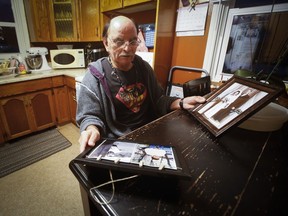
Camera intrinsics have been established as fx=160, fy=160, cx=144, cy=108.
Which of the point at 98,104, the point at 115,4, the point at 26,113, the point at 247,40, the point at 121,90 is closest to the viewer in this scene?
the point at 98,104

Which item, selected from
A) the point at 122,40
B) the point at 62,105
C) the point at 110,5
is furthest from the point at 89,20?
the point at 122,40

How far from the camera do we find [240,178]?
445 mm

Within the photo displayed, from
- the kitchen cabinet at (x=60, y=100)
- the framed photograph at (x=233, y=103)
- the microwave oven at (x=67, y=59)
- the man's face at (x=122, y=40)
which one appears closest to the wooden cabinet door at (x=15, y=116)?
the kitchen cabinet at (x=60, y=100)

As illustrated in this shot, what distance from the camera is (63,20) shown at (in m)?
2.27

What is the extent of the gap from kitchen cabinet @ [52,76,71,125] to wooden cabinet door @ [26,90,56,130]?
0.21 ft

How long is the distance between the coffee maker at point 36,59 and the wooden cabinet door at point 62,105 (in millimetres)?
381

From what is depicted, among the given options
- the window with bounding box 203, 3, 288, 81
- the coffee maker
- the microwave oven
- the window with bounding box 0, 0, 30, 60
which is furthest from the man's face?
the window with bounding box 0, 0, 30, 60

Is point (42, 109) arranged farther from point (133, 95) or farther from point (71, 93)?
point (133, 95)

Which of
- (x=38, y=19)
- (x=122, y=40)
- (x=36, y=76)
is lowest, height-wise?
(x=36, y=76)

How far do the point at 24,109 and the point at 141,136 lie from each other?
2.07 m

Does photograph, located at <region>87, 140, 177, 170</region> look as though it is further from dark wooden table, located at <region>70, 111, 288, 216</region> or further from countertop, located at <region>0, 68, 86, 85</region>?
countertop, located at <region>0, 68, 86, 85</region>

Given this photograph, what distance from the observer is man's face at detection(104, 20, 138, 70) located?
0.95 meters

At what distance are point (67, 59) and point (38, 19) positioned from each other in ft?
1.89

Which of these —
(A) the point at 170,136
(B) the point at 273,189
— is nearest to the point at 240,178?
(B) the point at 273,189
